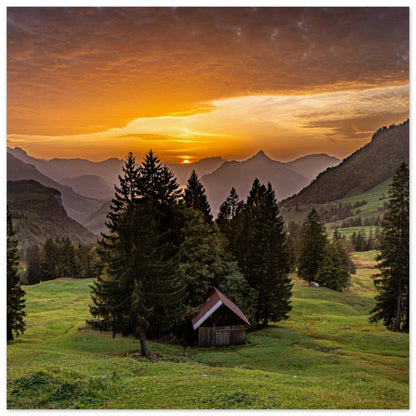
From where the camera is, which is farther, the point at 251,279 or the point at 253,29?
the point at 251,279

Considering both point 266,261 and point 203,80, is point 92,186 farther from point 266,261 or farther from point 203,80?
point 266,261

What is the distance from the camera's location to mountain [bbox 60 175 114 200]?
17984 mm

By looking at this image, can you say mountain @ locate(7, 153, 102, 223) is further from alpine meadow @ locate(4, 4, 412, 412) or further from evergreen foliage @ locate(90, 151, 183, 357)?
evergreen foliage @ locate(90, 151, 183, 357)

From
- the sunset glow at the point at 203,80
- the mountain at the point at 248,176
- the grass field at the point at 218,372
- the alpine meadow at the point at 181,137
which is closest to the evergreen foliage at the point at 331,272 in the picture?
the grass field at the point at 218,372

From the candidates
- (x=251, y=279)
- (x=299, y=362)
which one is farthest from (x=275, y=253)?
(x=299, y=362)

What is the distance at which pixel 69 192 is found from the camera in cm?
2192

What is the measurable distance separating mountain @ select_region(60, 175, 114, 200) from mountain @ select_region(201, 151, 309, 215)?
5.54 m

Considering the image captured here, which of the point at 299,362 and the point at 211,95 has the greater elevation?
the point at 211,95

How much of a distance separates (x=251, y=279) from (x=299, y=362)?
15.4m

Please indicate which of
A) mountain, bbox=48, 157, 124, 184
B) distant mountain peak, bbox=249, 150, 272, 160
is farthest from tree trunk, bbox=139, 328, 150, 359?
distant mountain peak, bbox=249, 150, 272, 160

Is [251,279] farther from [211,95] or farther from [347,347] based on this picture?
[211,95]

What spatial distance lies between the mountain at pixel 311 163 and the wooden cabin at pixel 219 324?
13.0 m

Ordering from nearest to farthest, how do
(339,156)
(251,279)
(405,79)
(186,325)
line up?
(405,79) → (339,156) → (186,325) → (251,279)

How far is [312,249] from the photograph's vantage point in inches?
2387
